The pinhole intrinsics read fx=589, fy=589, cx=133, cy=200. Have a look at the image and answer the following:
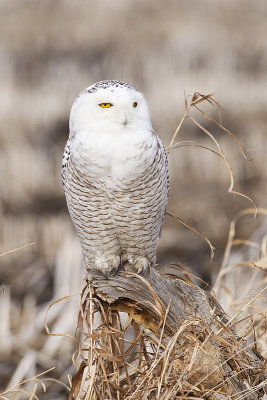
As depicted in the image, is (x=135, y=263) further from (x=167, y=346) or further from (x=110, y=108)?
(x=110, y=108)

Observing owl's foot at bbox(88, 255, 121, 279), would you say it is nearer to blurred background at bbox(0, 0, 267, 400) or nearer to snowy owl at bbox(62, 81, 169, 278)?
snowy owl at bbox(62, 81, 169, 278)

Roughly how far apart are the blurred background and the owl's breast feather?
12.3 feet

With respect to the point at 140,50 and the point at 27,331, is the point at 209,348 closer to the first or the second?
the point at 27,331

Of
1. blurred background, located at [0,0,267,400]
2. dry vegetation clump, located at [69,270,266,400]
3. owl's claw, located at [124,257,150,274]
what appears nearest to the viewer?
dry vegetation clump, located at [69,270,266,400]

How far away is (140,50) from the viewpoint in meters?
5.73

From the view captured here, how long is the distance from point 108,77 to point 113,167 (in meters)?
4.07

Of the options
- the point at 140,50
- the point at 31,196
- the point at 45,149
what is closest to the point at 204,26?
the point at 140,50

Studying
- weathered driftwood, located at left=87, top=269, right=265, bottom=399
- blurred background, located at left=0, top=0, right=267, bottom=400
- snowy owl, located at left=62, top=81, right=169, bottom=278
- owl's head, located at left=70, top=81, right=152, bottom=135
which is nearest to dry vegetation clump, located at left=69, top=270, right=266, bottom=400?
weathered driftwood, located at left=87, top=269, right=265, bottom=399

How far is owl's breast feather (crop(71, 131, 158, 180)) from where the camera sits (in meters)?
1.64

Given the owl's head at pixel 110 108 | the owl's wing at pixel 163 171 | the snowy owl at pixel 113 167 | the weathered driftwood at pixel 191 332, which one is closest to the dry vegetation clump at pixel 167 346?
the weathered driftwood at pixel 191 332

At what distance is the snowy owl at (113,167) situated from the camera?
5.35ft

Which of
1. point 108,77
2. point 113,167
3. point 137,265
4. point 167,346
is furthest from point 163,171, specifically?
point 108,77

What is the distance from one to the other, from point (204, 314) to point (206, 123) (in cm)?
486

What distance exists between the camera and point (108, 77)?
5.57m
